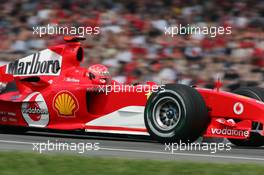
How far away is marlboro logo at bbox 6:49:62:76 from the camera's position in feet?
34.8

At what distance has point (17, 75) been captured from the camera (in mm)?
10820

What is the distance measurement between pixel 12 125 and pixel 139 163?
4.66m

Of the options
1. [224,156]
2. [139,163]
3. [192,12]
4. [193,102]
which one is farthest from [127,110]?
[192,12]

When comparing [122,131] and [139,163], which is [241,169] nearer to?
[139,163]

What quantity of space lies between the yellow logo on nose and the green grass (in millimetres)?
3106
